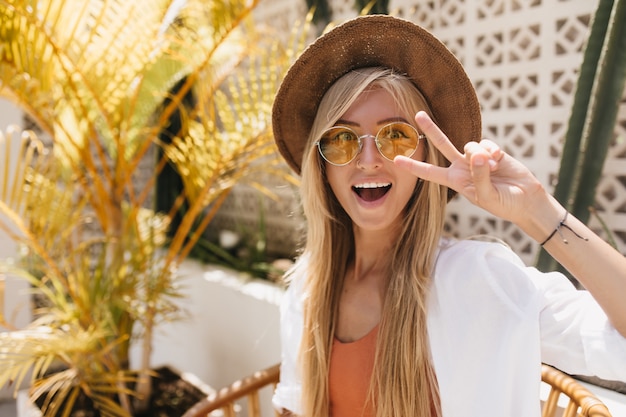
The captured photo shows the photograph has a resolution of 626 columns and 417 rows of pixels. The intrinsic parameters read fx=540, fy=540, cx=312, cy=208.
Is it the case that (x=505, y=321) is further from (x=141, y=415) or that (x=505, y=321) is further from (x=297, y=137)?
(x=141, y=415)

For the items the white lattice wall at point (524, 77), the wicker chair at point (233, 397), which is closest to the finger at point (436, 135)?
the wicker chair at point (233, 397)

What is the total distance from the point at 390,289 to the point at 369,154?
12.1 inches

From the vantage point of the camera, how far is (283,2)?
130 inches

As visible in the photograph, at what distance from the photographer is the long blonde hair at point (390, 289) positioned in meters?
1.10

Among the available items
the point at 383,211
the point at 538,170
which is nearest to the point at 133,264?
the point at 383,211

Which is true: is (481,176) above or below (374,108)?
below

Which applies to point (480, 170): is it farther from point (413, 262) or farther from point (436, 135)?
point (413, 262)

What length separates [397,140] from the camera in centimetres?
108

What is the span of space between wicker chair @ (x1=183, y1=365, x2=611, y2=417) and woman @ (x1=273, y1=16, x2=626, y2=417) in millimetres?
78

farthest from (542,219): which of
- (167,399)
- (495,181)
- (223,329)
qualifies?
(223,329)

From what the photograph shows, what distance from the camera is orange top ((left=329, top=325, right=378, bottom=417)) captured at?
120cm

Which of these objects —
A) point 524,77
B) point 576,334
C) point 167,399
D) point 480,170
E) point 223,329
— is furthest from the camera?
point 223,329

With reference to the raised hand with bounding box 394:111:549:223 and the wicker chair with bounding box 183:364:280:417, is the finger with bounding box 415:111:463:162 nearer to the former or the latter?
the raised hand with bounding box 394:111:549:223

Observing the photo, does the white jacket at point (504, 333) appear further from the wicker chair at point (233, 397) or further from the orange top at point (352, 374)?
the wicker chair at point (233, 397)
